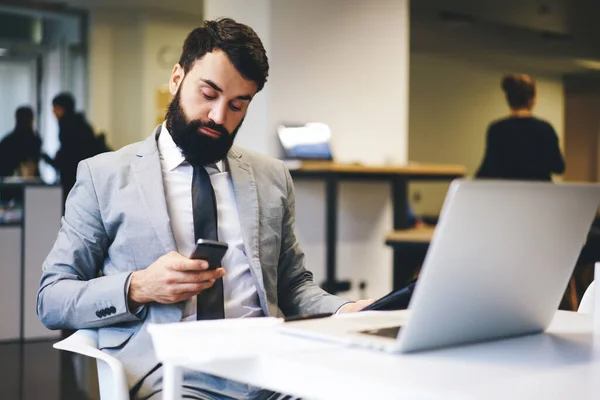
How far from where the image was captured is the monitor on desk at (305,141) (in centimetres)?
536

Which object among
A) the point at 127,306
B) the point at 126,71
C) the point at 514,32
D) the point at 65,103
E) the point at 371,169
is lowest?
the point at 127,306

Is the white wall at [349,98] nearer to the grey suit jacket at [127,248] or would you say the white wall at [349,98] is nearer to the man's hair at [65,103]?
the man's hair at [65,103]

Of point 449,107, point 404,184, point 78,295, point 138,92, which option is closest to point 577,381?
point 78,295

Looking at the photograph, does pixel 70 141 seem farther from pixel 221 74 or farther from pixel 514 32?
pixel 514 32

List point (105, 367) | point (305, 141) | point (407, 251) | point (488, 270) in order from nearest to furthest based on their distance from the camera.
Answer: point (488, 270) < point (105, 367) < point (407, 251) < point (305, 141)

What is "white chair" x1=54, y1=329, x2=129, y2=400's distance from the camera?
143 centimetres

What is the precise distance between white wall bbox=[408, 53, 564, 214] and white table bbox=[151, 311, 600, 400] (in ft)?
34.9

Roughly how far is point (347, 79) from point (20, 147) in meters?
3.13

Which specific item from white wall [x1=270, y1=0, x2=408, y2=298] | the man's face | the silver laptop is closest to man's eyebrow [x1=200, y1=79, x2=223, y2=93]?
the man's face

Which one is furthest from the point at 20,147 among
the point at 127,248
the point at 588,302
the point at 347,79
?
the point at 588,302

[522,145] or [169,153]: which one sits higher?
[522,145]

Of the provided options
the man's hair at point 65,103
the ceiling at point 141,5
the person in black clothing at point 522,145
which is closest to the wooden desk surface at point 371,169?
the person in black clothing at point 522,145

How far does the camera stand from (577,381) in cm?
92

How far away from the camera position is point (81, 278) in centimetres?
168
